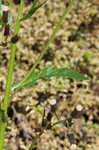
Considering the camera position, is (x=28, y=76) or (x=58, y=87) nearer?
(x=28, y=76)

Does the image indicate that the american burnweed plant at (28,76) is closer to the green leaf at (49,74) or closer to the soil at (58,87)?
the green leaf at (49,74)

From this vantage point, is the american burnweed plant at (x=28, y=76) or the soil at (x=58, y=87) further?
the soil at (x=58, y=87)

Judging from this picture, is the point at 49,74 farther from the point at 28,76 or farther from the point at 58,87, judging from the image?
the point at 58,87

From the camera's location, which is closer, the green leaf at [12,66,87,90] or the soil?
the green leaf at [12,66,87,90]

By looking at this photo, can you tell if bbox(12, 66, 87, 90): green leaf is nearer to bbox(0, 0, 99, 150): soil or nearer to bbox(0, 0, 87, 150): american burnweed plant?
bbox(0, 0, 87, 150): american burnweed plant

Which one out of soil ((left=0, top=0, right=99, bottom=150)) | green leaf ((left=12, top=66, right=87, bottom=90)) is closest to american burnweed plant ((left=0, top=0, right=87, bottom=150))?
green leaf ((left=12, top=66, right=87, bottom=90))

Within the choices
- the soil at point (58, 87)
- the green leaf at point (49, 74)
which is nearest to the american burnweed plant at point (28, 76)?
the green leaf at point (49, 74)

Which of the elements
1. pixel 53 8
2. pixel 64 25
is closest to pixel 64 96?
pixel 64 25

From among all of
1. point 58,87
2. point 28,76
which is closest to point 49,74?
point 28,76

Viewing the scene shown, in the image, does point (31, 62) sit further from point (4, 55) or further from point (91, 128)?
point (91, 128)
